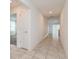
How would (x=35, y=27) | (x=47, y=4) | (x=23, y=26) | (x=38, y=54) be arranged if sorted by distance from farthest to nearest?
(x=35, y=27), (x=47, y=4), (x=23, y=26), (x=38, y=54)

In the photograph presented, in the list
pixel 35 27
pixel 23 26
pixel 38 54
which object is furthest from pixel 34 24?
pixel 38 54

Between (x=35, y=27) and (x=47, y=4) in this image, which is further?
(x=35, y=27)

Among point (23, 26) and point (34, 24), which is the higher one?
point (34, 24)

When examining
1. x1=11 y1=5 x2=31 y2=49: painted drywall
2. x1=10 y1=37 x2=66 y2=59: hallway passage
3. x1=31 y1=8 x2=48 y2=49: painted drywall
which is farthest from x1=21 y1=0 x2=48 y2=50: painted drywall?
x1=10 y1=37 x2=66 y2=59: hallway passage

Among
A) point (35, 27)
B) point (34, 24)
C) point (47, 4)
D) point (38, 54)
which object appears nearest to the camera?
point (38, 54)

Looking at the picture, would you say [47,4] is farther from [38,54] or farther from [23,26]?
[38,54]

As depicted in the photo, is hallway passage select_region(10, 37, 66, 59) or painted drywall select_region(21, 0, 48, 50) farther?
painted drywall select_region(21, 0, 48, 50)

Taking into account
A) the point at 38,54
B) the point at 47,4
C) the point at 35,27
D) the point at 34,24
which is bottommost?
the point at 38,54

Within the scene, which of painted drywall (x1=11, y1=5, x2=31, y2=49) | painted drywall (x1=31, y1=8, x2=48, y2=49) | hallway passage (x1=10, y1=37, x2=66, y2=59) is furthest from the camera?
painted drywall (x1=31, y1=8, x2=48, y2=49)

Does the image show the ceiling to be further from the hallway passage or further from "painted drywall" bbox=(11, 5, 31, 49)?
the hallway passage

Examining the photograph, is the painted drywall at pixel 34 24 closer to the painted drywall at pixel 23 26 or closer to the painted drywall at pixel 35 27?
the painted drywall at pixel 35 27

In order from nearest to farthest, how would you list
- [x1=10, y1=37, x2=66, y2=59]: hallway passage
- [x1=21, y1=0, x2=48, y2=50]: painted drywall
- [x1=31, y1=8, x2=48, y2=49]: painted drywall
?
[x1=10, y1=37, x2=66, y2=59]: hallway passage < [x1=21, y1=0, x2=48, y2=50]: painted drywall < [x1=31, y1=8, x2=48, y2=49]: painted drywall
